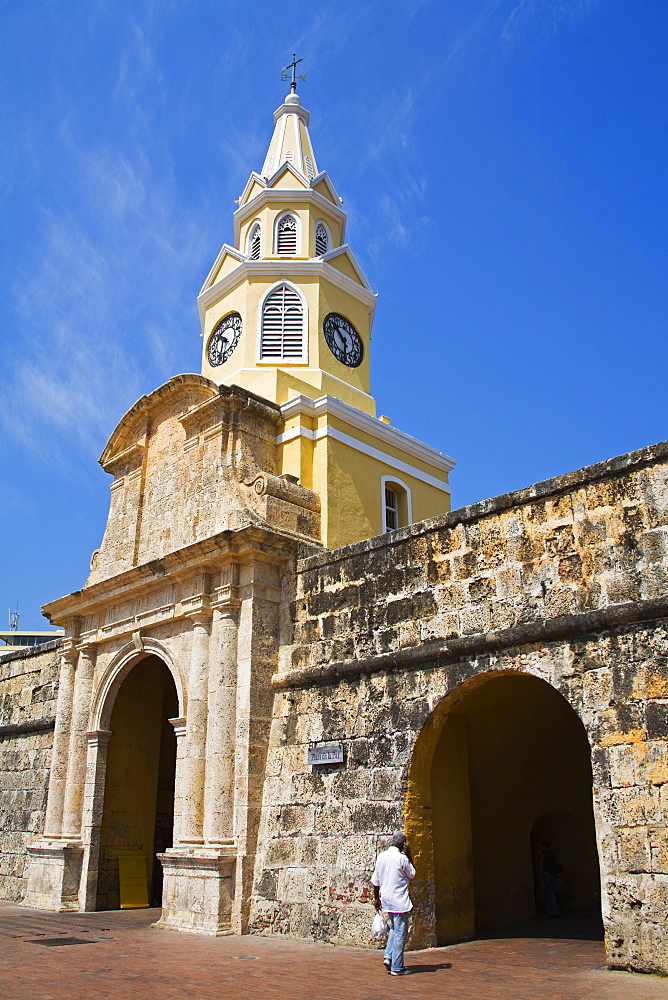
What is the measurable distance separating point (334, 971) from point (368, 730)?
269cm

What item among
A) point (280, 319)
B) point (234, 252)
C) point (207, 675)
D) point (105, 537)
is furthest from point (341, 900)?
point (234, 252)

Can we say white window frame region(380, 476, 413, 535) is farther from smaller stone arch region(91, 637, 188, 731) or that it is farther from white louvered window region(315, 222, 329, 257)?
white louvered window region(315, 222, 329, 257)

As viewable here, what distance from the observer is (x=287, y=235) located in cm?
1705

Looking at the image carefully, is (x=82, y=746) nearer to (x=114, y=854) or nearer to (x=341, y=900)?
(x=114, y=854)

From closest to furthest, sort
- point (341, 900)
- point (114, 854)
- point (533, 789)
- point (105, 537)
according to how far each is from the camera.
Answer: point (341, 900) → point (533, 789) → point (114, 854) → point (105, 537)

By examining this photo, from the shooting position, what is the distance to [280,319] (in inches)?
621

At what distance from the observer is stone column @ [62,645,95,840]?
13.0 meters

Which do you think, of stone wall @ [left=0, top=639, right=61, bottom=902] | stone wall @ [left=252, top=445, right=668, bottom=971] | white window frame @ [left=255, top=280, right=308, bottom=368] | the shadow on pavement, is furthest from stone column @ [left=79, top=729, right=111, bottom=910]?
white window frame @ [left=255, top=280, right=308, bottom=368]

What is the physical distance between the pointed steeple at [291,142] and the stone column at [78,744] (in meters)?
10.8

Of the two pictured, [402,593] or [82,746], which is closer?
[402,593]

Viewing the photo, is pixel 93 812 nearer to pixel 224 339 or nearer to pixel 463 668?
pixel 463 668

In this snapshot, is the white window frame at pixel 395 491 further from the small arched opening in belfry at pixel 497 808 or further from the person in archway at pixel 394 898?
the person in archway at pixel 394 898

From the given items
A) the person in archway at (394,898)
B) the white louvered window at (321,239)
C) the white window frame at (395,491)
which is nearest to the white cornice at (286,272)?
the white louvered window at (321,239)

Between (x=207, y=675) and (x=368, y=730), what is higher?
(x=207, y=675)
